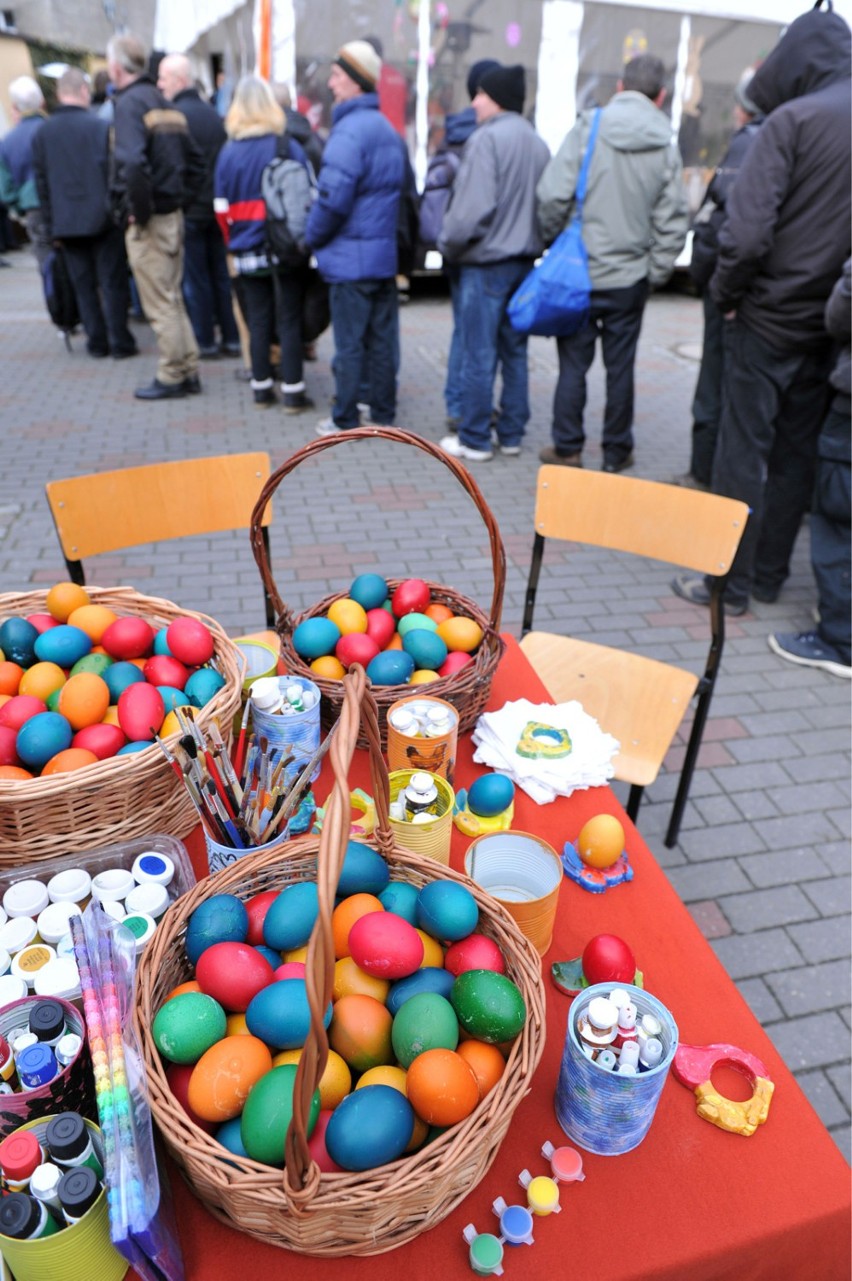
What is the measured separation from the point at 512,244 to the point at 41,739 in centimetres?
410

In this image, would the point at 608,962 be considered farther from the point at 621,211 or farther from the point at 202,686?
the point at 621,211

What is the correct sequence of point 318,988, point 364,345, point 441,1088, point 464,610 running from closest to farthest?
1. point 318,988
2. point 441,1088
3. point 464,610
4. point 364,345

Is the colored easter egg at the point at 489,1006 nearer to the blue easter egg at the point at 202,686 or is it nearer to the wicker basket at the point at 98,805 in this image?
the wicker basket at the point at 98,805

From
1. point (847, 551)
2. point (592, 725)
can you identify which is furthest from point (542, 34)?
point (592, 725)

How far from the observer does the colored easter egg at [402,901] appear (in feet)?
3.17

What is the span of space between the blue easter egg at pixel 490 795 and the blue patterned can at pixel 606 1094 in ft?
1.35

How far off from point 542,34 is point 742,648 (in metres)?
7.30

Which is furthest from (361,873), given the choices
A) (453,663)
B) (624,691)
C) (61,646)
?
(624,691)

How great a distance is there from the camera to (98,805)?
1.12 m

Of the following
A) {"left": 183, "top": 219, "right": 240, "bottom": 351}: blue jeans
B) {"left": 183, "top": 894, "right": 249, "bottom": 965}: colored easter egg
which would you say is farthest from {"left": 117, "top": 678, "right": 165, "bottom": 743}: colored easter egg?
{"left": 183, "top": 219, "right": 240, "bottom": 351}: blue jeans

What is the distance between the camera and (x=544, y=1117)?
2.97ft

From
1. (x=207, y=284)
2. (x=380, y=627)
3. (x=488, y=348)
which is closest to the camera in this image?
(x=380, y=627)

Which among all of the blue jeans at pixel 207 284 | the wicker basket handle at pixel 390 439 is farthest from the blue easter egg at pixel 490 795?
the blue jeans at pixel 207 284

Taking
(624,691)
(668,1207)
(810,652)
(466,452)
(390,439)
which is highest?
(390,439)
